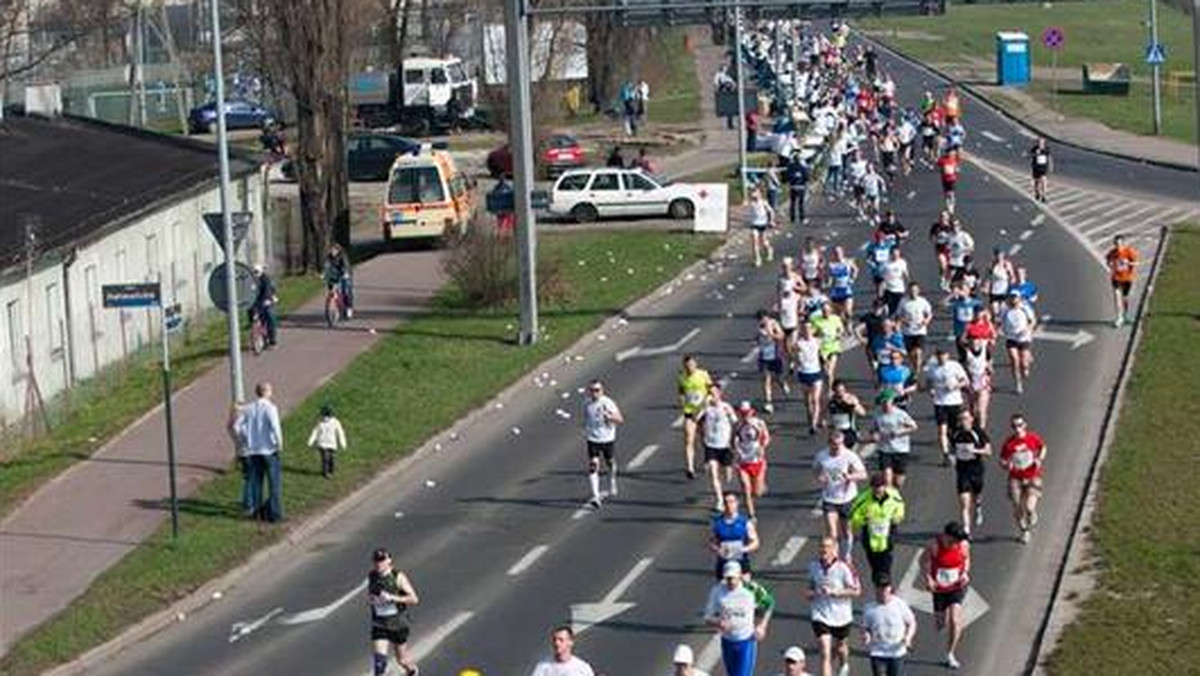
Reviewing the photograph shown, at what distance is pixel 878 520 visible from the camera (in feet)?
82.9

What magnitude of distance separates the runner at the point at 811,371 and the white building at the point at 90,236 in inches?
423

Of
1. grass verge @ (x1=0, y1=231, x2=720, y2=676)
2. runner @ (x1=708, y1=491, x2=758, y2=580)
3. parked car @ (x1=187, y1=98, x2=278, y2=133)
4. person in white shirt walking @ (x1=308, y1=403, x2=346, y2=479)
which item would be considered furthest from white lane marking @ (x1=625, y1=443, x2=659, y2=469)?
parked car @ (x1=187, y1=98, x2=278, y2=133)

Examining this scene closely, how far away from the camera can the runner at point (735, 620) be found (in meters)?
21.9

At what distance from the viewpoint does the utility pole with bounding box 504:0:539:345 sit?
42094 millimetres

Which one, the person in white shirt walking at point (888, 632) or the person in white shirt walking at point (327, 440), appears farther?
the person in white shirt walking at point (327, 440)

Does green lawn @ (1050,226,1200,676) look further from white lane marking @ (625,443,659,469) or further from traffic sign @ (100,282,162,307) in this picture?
traffic sign @ (100,282,162,307)

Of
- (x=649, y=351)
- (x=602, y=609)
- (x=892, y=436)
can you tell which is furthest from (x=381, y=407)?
(x=602, y=609)

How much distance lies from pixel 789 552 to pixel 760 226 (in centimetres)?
2183

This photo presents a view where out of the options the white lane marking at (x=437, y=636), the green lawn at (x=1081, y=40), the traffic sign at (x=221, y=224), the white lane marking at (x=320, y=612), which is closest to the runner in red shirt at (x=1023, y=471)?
the white lane marking at (x=437, y=636)

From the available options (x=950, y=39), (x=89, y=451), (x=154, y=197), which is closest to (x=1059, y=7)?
(x=950, y=39)

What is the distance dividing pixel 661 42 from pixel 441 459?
75.6 metres

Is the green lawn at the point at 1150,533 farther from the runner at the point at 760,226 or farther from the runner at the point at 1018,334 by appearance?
the runner at the point at 760,226

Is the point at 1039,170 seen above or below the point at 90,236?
below

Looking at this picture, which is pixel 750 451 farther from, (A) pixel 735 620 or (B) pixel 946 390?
(A) pixel 735 620
